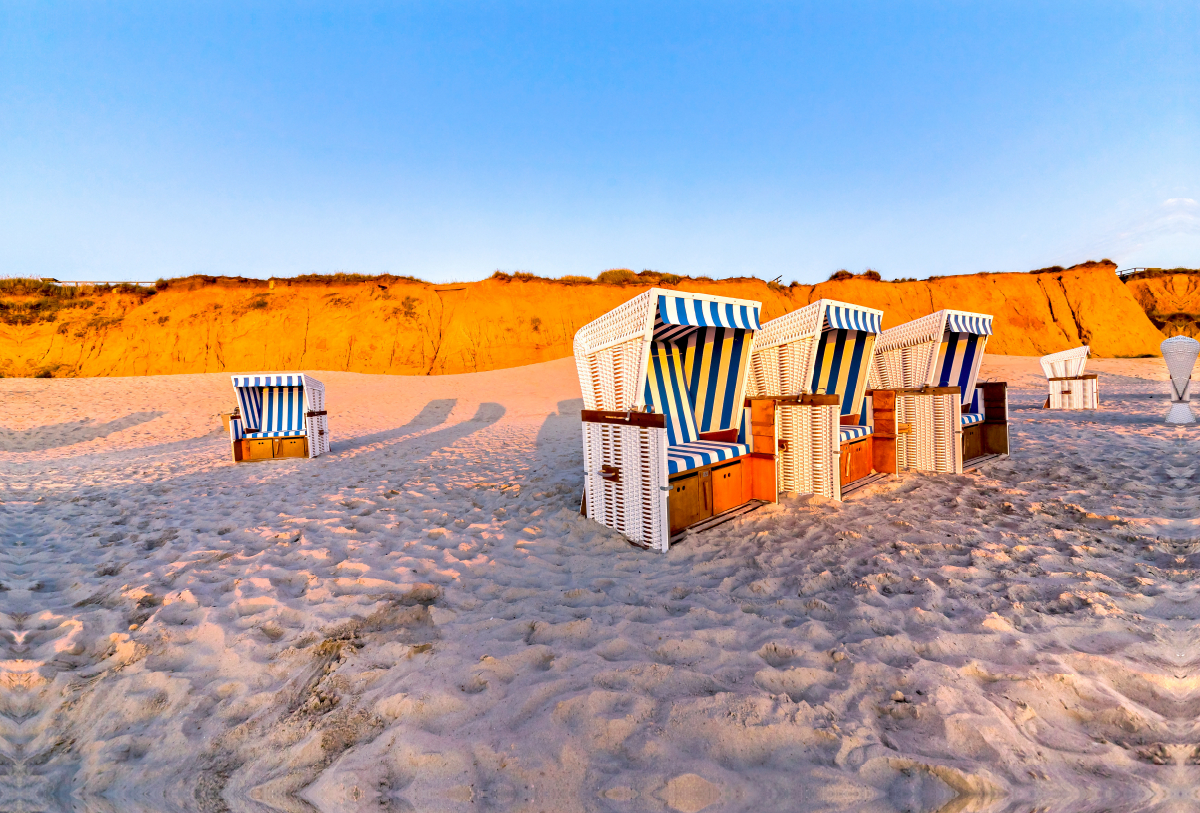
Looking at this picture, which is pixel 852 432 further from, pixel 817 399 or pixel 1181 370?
pixel 1181 370

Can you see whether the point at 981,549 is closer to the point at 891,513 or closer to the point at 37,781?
the point at 891,513

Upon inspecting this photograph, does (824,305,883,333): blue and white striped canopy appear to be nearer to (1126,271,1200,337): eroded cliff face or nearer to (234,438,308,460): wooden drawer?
(234,438,308,460): wooden drawer

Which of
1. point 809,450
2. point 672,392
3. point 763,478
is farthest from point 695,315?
point 809,450

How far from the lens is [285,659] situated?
250 cm

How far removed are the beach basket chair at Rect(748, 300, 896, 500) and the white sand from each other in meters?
0.59

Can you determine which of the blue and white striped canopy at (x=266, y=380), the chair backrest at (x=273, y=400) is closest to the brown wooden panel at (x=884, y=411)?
the chair backrest at (x=273, y=400)

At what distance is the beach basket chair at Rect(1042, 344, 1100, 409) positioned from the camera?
11.7 m

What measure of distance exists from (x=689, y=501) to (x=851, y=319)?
121 inches


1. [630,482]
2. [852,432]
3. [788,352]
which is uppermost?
[788,352]

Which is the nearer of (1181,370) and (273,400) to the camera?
(1181,370)

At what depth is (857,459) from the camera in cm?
621

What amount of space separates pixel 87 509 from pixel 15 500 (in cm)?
154

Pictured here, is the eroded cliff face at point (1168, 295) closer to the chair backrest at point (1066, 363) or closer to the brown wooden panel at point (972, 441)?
the chair backrest at point (1066, 363)

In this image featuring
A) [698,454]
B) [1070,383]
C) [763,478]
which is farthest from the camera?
[1070,383]
